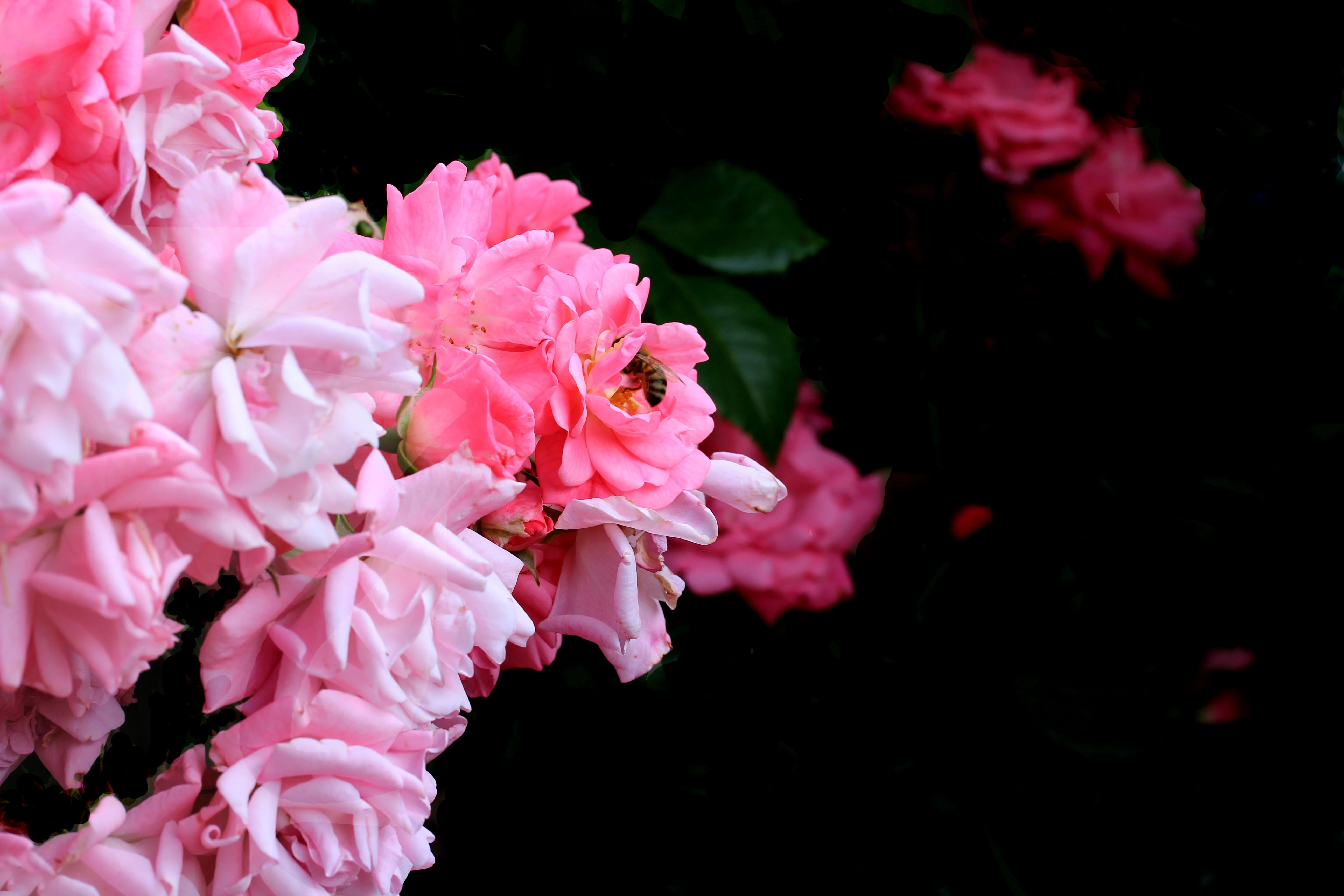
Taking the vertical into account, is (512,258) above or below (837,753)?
above

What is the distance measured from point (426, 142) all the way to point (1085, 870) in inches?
19.5

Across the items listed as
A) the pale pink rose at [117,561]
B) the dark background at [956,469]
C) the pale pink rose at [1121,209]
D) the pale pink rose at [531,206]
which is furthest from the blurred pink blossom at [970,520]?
the pale pink rose at [117,561]

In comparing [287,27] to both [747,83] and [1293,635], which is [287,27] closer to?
[747,83]

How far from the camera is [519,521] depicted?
32cm

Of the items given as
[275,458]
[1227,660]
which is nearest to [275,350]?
[275,458]

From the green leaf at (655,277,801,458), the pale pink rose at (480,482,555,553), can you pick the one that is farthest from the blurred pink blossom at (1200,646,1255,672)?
the pale pink rose at (480,482,555,553)

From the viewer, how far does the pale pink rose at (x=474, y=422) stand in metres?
0.30

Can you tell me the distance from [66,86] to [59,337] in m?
0.11

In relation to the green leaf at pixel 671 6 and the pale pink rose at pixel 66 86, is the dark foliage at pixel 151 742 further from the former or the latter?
the green leaf at pixel 671 6

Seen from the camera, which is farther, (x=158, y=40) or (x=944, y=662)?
(x=944, y=662)

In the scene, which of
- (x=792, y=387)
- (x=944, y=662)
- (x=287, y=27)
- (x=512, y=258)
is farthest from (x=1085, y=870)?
(x=287, y=27)

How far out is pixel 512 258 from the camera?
33 centimetres

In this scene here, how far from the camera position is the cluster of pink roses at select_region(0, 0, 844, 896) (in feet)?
0.73

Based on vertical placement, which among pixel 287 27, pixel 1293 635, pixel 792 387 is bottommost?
pixel 1293 635
